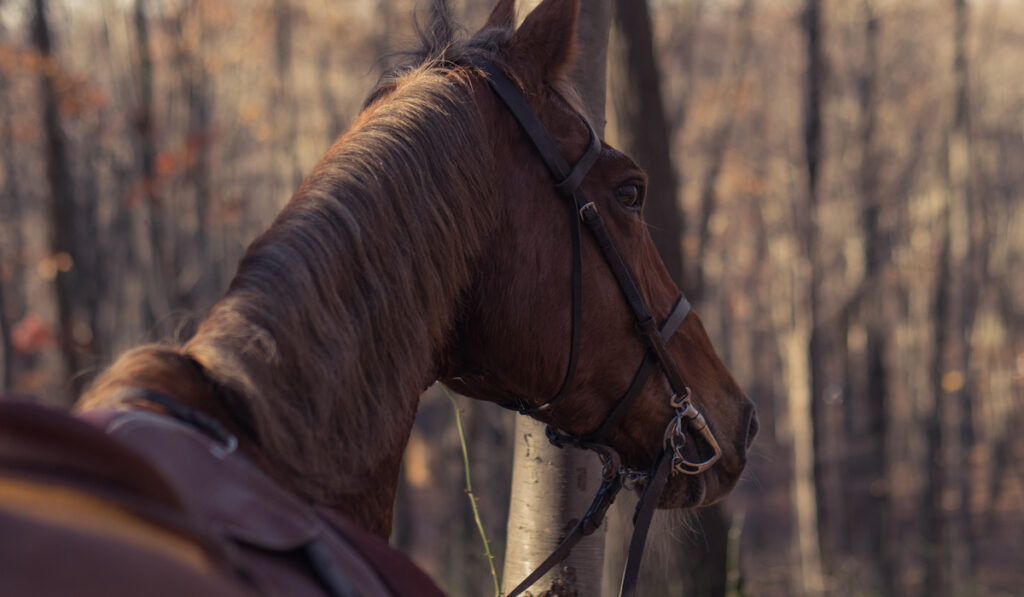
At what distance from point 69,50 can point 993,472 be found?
30.0m

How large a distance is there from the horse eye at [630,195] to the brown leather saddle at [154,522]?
1172 mm

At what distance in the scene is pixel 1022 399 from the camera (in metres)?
38.2

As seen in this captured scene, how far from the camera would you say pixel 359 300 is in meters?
1.76

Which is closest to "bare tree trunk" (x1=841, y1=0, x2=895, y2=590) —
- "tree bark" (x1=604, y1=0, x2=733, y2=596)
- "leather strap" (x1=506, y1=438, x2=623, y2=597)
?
"tree bark" (x1=604, y1=0, x2=733, y2=596)

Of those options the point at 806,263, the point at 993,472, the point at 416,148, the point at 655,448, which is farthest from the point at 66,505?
the point at 993,472

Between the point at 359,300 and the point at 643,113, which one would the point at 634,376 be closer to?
the point at 359,300

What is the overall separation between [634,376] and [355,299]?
88 cm

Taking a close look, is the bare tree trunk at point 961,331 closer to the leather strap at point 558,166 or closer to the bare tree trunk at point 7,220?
the leather strap at point 558,166

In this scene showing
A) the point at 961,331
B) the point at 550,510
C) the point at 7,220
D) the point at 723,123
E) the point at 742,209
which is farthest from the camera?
the point at 742,209

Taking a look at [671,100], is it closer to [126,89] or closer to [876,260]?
[876,260]

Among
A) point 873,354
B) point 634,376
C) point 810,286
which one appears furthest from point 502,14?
point 873,354

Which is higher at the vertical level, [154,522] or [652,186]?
[652,186]

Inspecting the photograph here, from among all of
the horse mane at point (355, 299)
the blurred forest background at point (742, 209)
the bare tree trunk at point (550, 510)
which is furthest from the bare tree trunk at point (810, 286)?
the horse mane at point (355, 299)

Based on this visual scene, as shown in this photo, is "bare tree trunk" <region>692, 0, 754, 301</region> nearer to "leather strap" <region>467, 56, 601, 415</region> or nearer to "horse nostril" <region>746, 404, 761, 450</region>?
"horse nostril" <region>746, 404, 761, 450</region>
